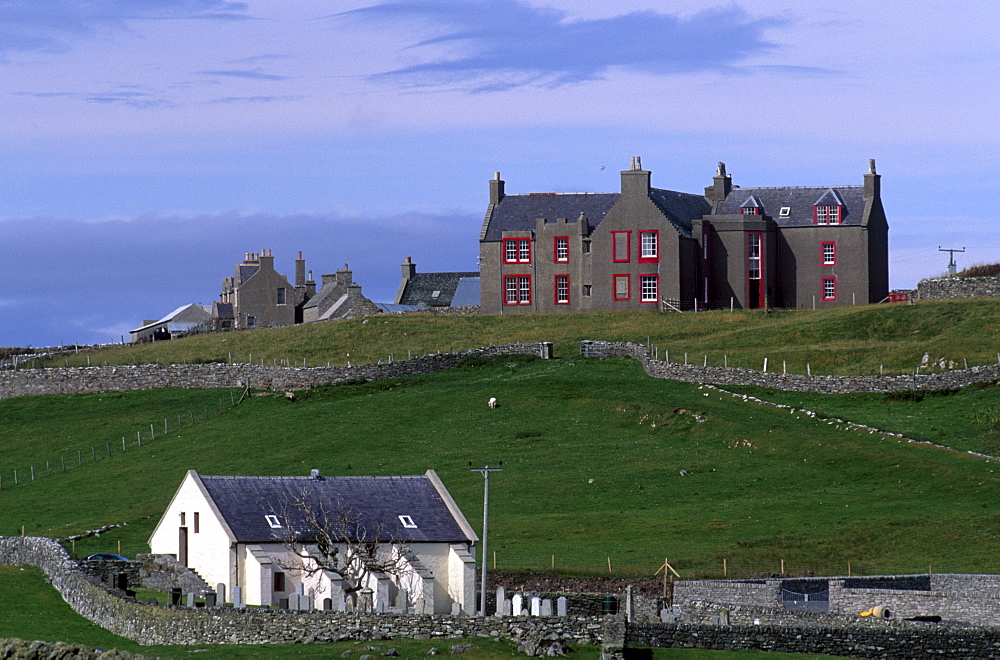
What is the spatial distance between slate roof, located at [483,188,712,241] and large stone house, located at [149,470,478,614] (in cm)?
6596

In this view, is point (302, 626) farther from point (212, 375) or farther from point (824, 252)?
point (824, 252)

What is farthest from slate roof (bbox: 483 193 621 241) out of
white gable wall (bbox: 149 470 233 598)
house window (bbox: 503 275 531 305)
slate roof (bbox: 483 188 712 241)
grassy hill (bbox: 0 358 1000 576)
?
white gable wall (bbox: 149 470 233 598)

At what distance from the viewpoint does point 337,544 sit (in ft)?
171

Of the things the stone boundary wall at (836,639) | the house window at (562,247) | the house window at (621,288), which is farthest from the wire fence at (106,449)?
the stone boundary wall at (836,639)

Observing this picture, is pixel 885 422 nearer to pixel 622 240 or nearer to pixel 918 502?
pixel 918 502

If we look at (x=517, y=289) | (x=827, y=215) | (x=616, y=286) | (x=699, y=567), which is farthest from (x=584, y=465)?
(x=827, y=215)

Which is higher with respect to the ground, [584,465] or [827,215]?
[827,215]

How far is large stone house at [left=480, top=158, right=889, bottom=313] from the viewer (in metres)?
118

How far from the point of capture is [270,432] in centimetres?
8706

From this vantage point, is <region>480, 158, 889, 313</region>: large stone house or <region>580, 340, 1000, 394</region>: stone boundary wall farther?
<region>480, 158, 889, 313</region>: large stone house

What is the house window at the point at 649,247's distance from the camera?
117312 millimetres

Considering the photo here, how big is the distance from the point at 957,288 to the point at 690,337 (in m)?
21.3

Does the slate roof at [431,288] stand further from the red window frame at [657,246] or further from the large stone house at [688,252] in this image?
the red window frame at [657,246]

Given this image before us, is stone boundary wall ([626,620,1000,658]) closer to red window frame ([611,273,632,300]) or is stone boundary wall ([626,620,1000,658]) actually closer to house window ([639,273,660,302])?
house window ([639,273,660,302])
